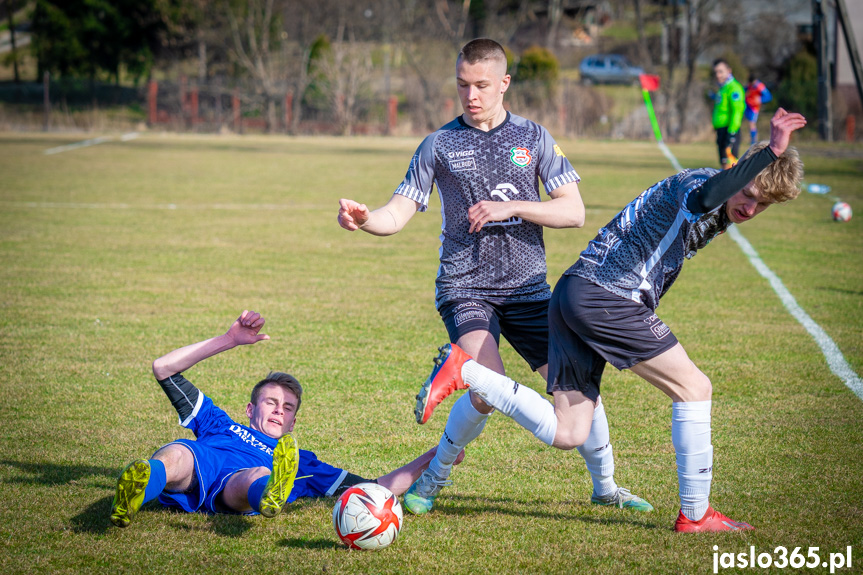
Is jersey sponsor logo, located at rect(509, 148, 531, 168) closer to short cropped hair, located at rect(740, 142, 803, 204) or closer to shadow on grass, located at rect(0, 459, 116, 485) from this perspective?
short cropped hair, located at rect(740, 142, 803, 204)

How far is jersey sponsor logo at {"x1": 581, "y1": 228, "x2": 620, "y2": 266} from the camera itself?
3697 millimetres

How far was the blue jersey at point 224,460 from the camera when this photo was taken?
3949 mm

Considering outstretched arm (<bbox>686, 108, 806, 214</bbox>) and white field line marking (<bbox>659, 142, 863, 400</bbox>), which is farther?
white field line marking (<bbox>659, 142, 863, 400</bbox>)

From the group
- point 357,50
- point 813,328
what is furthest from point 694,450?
point 357,50

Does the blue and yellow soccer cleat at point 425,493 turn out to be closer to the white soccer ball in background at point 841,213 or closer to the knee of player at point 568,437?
the knee of player at point 568,437

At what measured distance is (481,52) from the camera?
398 cm

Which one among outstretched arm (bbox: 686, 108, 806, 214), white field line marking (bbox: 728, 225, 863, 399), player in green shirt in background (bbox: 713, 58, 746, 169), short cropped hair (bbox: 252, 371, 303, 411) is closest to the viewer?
outstretched arm (bbox: 686, 108, 806, 214)

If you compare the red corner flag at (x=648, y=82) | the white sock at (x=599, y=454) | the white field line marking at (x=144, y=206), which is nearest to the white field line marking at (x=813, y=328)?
the white sock at (x=599, y=454)

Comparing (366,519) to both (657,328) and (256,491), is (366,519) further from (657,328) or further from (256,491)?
(657,328)

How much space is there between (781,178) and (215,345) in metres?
2.70

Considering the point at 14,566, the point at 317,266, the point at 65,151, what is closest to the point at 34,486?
the point at 14,566

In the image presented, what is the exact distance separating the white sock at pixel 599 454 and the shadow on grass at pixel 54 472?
8.17 feet

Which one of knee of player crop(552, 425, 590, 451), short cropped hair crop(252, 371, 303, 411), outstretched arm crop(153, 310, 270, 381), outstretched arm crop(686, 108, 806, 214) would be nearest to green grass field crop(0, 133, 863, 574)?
knee of player crop(552, 425, 590, 451)

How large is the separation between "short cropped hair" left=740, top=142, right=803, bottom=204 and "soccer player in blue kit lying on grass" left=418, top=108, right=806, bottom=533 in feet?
Answer: 0.73
